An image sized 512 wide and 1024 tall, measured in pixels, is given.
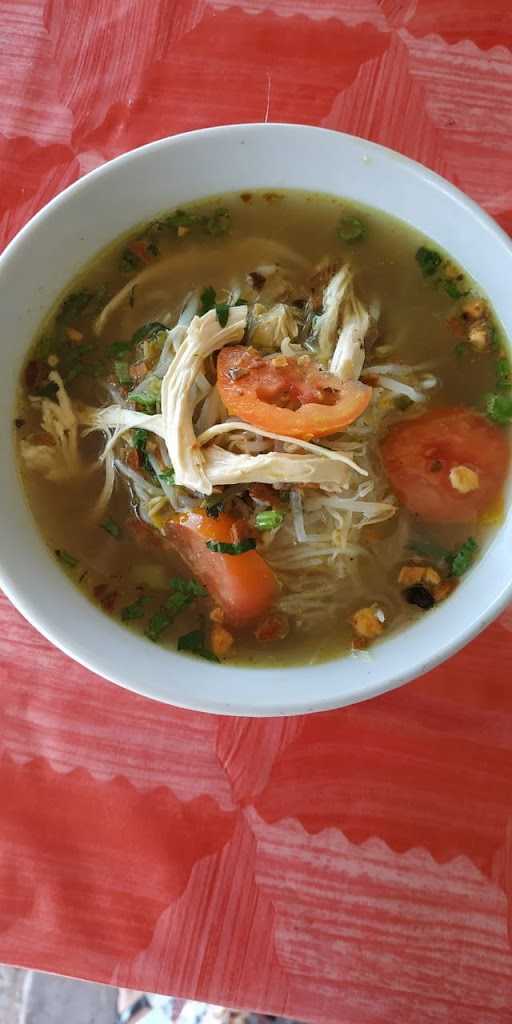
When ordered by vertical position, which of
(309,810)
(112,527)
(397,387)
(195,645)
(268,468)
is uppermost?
(397,387)

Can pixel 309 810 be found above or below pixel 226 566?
below

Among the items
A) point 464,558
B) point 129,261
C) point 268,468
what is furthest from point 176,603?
point 129,261

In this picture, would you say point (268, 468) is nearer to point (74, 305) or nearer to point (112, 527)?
point (112, 527)

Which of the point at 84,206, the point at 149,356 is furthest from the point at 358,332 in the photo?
the point at 84,206

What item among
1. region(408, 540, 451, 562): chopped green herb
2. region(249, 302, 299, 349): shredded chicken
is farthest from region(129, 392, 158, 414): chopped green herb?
region(408, 540, 451, 562): chopped green herb

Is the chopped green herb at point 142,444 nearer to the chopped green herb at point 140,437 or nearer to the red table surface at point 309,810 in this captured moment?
the chopped green herb at point 140,437
